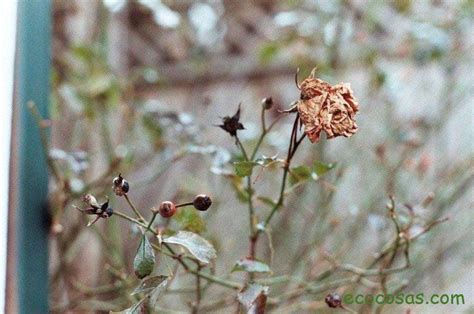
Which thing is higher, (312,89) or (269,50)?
(269,50)

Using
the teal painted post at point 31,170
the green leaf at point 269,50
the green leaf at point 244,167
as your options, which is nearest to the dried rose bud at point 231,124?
the green leaf at point 244,167

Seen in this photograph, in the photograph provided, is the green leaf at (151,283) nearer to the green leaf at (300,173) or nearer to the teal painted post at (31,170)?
the green leaf at (300,173)

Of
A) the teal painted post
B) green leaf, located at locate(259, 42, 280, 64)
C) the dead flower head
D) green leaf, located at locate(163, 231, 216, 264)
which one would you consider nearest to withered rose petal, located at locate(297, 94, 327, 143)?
the dead flower head

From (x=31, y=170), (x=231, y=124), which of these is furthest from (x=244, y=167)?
(x=31, y=170)

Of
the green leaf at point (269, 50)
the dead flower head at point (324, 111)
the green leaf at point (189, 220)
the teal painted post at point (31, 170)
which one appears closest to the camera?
the dead flower head at point (324, 111)

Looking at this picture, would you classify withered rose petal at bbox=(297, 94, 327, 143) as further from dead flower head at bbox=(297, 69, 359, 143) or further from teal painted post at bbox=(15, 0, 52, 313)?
teal painted post at bbox=(15, 0, 52, 313)

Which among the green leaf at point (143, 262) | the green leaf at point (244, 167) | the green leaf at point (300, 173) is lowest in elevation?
the green leaf at point (143, 262)

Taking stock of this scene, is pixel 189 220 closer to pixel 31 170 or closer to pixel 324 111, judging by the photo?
pixel 324 111
